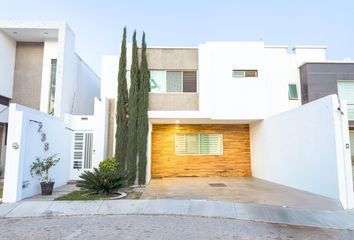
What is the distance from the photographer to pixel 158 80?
1277 centimetres

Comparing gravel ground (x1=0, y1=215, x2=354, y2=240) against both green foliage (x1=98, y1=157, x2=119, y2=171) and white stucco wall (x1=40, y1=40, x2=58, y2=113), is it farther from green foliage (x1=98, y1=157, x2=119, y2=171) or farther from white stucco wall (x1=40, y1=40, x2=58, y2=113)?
white stucco wall (x1=40, y1=40, x2=58, y2=113)

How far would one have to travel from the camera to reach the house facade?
12.6m

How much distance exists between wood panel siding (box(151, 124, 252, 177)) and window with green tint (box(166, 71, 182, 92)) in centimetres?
302

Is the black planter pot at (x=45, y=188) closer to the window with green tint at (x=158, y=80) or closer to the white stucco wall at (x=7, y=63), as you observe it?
the window with green tint at (x=158, y=80)

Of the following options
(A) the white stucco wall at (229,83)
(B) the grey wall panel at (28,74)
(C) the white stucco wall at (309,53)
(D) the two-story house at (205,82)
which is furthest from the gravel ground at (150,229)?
(C) the white stucco wall at (309,53)

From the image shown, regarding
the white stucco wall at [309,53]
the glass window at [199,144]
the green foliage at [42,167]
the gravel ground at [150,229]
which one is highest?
the white stucco wall at [309,53]

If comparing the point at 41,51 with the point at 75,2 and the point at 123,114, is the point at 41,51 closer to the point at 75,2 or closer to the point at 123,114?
the point at 75,2

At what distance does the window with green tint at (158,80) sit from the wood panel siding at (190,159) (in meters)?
3.08

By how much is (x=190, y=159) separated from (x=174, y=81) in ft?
15.8

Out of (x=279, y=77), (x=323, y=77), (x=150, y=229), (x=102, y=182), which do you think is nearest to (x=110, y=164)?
(x=102, y=182)

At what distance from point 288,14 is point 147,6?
805cm

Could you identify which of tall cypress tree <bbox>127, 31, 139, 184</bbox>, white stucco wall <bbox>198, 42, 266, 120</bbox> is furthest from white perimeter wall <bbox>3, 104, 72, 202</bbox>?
white stucco wall <bbox>198, 42, 266, 120</bbox>

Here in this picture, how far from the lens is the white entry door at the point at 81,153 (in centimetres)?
1228

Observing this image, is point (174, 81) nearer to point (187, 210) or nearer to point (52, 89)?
point (52, 89)
